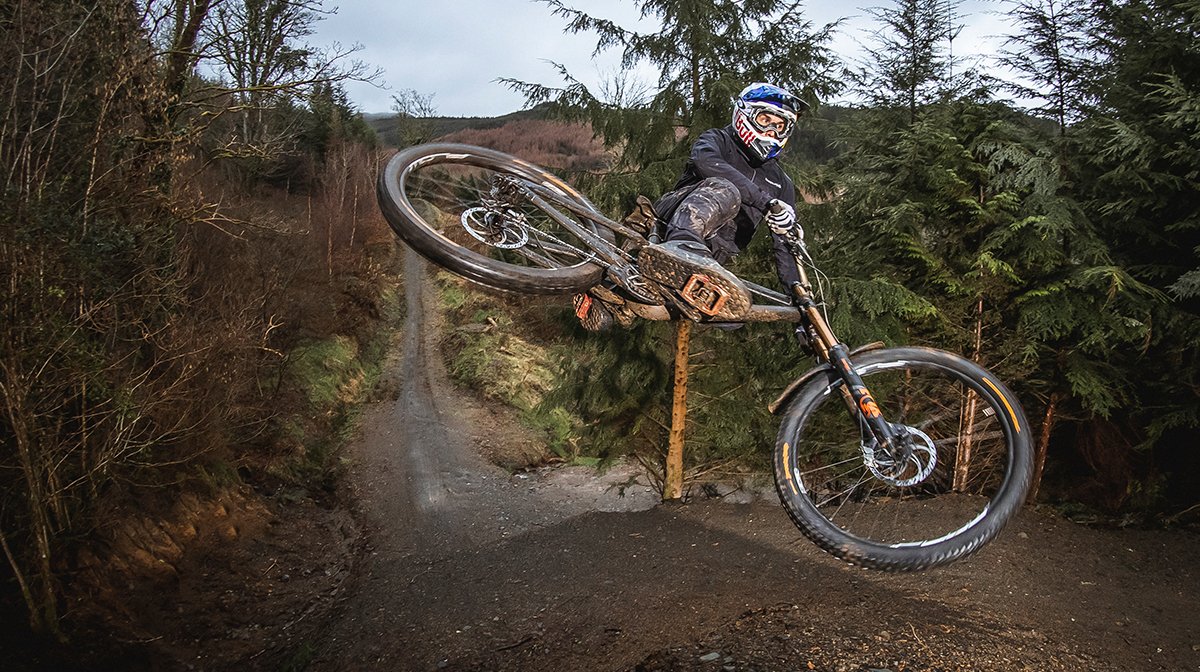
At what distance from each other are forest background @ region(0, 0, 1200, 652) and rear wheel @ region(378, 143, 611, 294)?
3965 mm

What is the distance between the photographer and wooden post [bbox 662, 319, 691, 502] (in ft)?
30.5

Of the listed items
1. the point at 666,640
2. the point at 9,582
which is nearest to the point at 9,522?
the point at 9,582

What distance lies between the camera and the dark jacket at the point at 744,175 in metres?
3.89

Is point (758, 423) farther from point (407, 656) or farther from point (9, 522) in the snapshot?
point (9, 522)

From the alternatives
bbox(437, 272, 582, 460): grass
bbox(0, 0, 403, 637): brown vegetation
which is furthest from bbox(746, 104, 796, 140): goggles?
bbox(437, 272, 582, 460): grass

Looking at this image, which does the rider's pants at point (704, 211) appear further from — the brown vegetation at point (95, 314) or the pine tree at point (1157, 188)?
the brown vegetation at point (95, 314)

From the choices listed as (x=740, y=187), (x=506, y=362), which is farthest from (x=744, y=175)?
(x=506, y=362)

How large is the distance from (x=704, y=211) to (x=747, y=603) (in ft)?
15.8

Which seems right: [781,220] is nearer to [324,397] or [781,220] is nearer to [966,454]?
[966,454]

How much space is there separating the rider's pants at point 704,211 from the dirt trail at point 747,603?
3.80 m

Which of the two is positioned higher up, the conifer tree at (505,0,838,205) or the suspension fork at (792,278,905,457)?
the conifer tree at (505,0,838,205)

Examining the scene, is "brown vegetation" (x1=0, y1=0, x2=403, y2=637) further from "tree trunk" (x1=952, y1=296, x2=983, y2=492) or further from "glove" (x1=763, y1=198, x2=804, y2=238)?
"tree trunk" (x1=952, y1=296, x2=983, y2=492)

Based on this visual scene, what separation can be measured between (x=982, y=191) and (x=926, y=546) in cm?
617

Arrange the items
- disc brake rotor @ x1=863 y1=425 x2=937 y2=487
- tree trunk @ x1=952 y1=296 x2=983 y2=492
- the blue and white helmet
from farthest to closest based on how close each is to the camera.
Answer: tree trunk @ x1=952 y1=296 x2=983 y2=492
the blue and white helmet
disc brake rotor @ x1=863 y1=425 x2=937 y2=487
